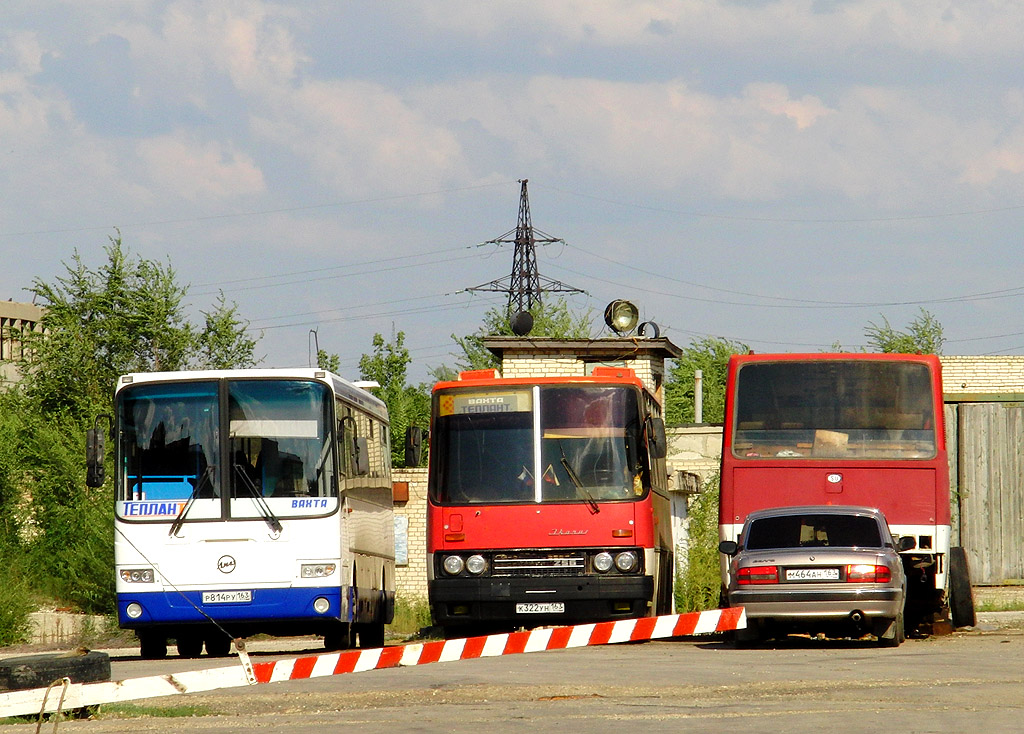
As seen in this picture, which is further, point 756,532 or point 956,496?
point 956,496

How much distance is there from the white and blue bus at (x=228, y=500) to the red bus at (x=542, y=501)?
5.70 feet

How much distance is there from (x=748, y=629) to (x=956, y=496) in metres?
11.4

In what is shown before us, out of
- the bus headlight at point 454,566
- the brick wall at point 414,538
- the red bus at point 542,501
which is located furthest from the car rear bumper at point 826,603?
the brick wall at point 414,538

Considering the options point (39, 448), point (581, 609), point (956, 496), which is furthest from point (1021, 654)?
point (39, 448)

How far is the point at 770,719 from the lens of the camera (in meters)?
10.1

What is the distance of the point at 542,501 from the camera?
19.1 m

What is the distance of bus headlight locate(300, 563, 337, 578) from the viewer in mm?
17672

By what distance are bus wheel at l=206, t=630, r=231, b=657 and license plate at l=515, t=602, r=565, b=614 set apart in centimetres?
350

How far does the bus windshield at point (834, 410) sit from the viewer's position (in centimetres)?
1936

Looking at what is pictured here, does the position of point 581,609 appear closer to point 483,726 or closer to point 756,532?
point 756,532

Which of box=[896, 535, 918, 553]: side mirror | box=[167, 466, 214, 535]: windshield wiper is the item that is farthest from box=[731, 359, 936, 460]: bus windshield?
box=[167, 466, 214, 535]: windshield wiper

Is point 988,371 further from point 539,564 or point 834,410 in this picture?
point 539,564

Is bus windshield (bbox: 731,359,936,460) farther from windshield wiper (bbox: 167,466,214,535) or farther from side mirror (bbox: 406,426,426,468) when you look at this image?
windshield wiper (bbox: 167,466,214,535)

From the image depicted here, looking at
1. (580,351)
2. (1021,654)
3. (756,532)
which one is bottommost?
(1021,654)
